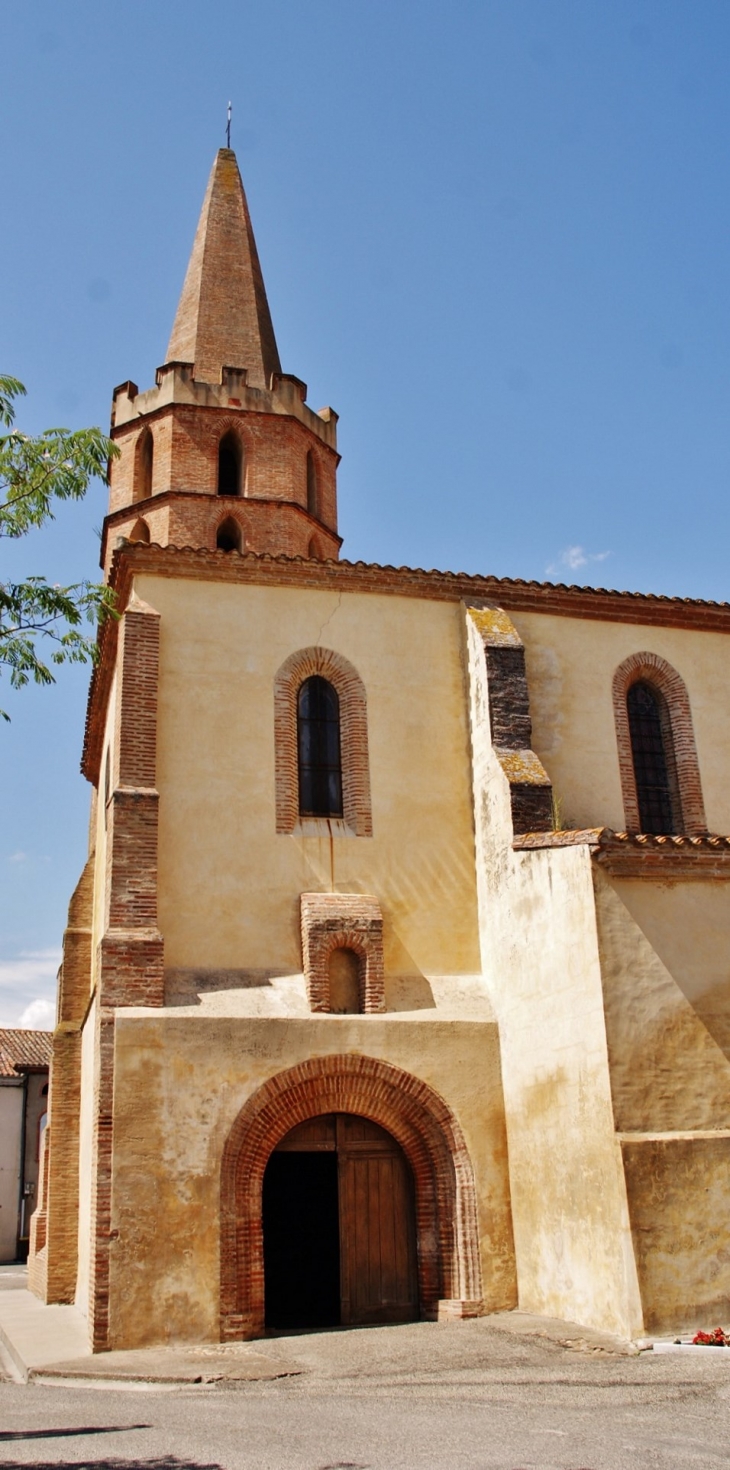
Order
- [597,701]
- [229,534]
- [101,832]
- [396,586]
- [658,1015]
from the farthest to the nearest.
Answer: [229,534] < [101,832] < [597,701] < [396,586] < [658,1015]

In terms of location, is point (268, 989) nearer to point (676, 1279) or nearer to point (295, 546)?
point (676, 1279)

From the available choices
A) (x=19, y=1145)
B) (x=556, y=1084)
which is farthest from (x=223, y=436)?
(x=19, y=1145)

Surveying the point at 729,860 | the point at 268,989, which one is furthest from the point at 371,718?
the point at 729,860

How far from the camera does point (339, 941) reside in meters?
14.0

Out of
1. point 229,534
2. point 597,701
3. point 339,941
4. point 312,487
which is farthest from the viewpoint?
point 312,487

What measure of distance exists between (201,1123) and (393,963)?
296cm

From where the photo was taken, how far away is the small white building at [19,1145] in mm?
34531

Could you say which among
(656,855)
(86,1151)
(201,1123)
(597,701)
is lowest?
(86,1151)

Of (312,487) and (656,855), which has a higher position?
(312,487)

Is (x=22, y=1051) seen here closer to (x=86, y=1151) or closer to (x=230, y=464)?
(x=230, y=464)

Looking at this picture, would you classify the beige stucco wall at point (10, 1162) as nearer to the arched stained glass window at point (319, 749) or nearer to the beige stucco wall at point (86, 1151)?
the beige stucco wall at point (86, 1151)

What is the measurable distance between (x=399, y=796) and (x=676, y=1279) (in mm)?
6372

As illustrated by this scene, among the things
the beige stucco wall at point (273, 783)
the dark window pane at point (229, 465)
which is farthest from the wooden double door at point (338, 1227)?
the dark window pane at point (229, 465)

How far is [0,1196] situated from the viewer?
3453cm
